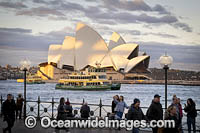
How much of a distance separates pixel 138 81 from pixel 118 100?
3084 inches

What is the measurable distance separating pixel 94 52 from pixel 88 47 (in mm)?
2430

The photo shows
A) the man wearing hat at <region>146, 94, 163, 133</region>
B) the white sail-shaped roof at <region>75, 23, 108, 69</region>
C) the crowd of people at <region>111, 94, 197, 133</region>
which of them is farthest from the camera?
the white sail-shaped roof at <region>75, 23, 108, 69</region>

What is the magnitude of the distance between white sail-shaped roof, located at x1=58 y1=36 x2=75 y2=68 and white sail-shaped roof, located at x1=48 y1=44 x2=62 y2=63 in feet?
9.87

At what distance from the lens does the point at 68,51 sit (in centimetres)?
6719

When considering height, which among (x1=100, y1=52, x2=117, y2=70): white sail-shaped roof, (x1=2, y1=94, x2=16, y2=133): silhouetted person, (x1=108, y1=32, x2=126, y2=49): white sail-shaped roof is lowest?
(x1=2, y1=94, x2=16, y2=133): silhouetted person

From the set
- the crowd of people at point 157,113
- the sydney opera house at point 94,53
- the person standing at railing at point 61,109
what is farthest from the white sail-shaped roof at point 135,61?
the person standing at railing at point 61,109

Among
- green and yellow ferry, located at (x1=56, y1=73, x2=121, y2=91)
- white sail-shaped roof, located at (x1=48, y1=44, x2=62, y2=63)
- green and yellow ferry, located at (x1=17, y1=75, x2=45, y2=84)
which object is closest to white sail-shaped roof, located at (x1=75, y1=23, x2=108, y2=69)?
white sail-shaped roof, located at (x1=48, y1=44, x2=62, y2=63)

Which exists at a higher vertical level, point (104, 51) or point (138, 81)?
point (104, 51)

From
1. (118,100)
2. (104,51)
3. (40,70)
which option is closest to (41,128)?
(118,100)

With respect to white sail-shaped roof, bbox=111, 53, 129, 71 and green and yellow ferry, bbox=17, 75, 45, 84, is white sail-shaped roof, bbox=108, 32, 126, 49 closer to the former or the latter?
white sail-shaped roof, bbox=111, 53, 129, 71

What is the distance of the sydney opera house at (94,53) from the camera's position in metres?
61.1

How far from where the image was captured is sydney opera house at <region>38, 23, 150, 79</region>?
61062 mm

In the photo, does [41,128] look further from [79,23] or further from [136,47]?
[136,47]

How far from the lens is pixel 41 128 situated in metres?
8.59
